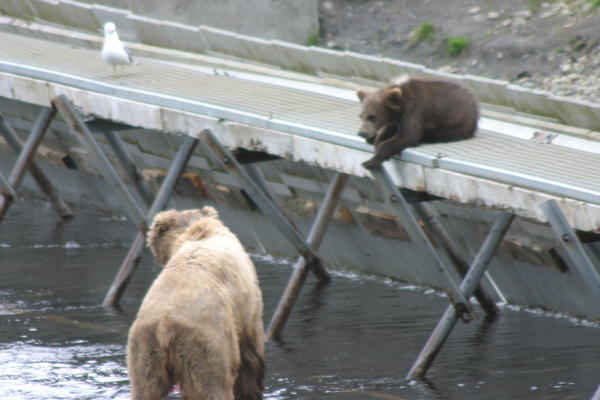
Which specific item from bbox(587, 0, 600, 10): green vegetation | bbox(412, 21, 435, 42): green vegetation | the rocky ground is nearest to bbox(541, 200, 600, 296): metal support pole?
the rocky ground

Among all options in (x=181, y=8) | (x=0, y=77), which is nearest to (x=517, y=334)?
(x=0, y=77)

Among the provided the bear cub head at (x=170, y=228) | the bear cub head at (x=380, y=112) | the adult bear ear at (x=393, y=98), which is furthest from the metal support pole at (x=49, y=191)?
the bear cub head at (x=170, y=228)

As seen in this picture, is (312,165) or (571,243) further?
(312,165)

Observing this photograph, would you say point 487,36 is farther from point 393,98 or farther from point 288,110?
point 393,98

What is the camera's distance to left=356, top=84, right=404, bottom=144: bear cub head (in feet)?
32.5

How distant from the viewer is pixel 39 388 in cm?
Result: 981

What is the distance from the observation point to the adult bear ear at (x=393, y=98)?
32.4ft

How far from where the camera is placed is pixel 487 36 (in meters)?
22.2

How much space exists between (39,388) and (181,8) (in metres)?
13.6

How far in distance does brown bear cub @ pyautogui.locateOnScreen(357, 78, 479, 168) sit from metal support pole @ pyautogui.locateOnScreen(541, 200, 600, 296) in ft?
5.53

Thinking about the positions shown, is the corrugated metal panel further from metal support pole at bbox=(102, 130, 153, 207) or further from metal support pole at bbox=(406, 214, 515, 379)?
metal support pole at bbox=(102, 130, 153, 207)

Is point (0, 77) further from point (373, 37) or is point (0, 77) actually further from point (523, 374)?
point (373, 37)

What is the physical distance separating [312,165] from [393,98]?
2.72 meters

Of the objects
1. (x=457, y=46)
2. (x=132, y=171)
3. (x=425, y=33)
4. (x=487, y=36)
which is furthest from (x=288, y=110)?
(x=425, y=33)
